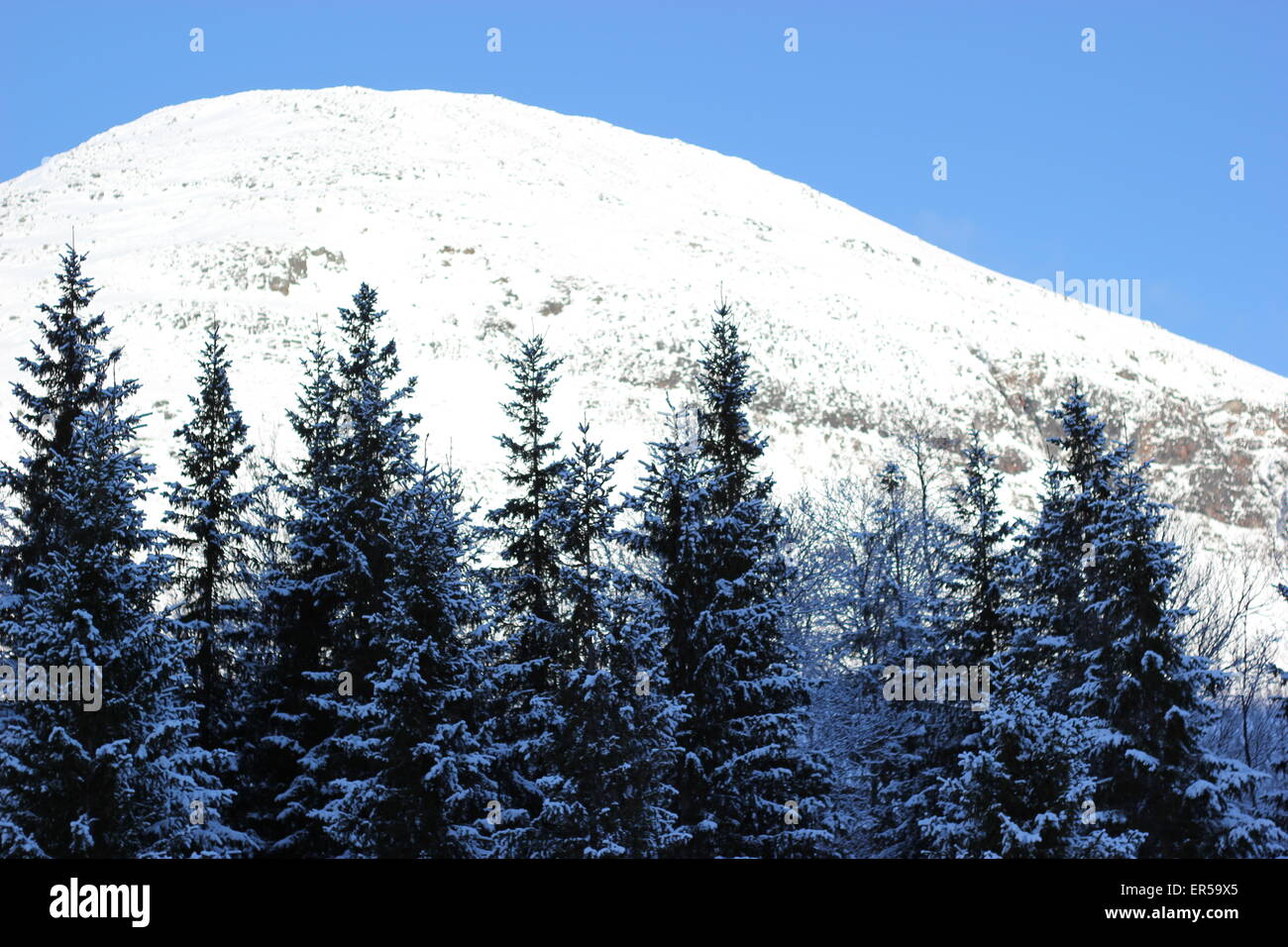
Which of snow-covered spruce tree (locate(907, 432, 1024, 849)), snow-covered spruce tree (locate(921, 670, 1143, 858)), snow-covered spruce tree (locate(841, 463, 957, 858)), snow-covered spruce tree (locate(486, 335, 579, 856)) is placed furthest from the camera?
snow-covered spruce tree (locate(841, 463, 957, 858))

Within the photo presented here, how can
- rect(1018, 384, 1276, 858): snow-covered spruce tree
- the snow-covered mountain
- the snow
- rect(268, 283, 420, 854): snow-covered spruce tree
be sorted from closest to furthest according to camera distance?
rect(1018, 384, 1276, 858): snow-covered spruce tree, rect(268, 283, 420, 854): snow-covered spruce tree, the snow, the snow-covered mountain

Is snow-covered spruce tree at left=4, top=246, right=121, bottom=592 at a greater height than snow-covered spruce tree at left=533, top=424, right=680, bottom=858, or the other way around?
snow-covered spruce tree at left=4, top=246, right=121, bottom=592

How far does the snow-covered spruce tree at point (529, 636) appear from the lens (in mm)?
21219

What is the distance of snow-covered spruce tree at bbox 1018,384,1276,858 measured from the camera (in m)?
20.5

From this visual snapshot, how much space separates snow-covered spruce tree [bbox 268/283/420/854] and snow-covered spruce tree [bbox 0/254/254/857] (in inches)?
86.0

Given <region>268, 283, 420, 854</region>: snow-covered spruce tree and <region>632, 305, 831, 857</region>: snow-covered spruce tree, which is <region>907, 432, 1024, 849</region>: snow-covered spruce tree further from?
<region>268, 283, 420, 854</region>: snow-covered spruce tree

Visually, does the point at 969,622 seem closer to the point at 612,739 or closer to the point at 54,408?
the point at 612,739

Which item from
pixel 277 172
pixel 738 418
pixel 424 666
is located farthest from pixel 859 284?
pixel 424 666

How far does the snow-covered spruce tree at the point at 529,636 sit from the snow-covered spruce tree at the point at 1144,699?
30.5 feet

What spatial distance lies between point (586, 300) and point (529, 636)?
233ft

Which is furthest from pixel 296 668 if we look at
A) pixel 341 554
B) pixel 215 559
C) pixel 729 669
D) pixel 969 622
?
pixel 969 622

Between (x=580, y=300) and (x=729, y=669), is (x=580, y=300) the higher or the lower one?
the higher one

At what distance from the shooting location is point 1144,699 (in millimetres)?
21312

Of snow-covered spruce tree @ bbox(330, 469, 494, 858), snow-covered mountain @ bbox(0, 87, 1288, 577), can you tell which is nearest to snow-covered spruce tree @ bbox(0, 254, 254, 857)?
snow-covered spruce tree @ bbox(330, 469, 494, 858)
